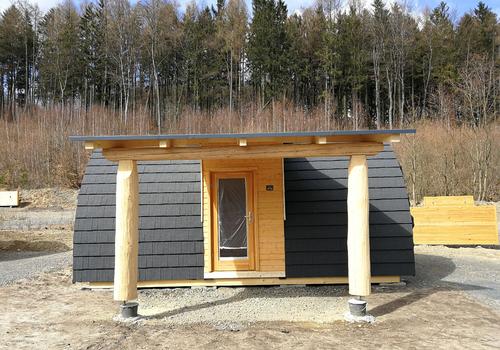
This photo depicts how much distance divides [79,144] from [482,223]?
2459 cm

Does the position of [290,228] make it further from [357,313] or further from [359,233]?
[357,313]

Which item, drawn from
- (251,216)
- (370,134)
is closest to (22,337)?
(251,216)

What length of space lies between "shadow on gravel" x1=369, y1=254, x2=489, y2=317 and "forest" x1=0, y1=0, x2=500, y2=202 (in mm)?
17843

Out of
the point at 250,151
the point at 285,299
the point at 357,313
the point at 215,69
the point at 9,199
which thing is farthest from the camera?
the point at 215,69

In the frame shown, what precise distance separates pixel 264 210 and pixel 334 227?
1.28m

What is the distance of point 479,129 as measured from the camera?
21.4 m

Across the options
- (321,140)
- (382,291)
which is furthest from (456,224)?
(321,140)

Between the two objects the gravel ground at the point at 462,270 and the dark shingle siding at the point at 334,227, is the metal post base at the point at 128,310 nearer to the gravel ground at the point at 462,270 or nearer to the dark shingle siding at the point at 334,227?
the dark shingle siding at the point at 334,227

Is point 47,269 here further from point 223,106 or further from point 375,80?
point 375,80

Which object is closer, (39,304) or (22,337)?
(22,337)

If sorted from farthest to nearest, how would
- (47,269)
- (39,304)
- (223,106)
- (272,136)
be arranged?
(223,106) < (47,269) < (39,304) < (272,136)

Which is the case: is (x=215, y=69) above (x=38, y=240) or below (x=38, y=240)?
above

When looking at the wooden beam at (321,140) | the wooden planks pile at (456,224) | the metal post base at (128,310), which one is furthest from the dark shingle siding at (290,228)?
the wooden planks pile at (456,224)

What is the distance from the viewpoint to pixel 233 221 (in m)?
7.78
